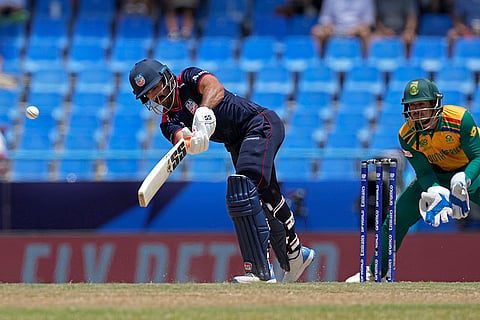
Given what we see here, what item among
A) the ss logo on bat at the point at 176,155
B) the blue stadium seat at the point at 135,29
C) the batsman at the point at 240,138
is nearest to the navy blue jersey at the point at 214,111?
the batsman at the point at 240,138

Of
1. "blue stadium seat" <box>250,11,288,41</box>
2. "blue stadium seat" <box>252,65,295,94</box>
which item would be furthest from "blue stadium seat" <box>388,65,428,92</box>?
"blue stadium seat" <box>250,11,288,41</box>

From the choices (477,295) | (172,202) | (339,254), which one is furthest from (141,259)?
(477,295)

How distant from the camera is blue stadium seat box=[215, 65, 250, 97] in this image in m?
13.8

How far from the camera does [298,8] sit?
15812 mm

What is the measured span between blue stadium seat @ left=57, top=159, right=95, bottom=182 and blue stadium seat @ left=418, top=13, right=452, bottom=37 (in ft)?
22.2

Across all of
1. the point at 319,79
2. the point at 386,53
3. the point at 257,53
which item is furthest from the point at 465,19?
the point at 257,53

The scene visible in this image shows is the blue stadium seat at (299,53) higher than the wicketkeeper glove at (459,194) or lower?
higher

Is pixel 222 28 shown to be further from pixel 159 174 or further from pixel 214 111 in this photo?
pixel 159 174

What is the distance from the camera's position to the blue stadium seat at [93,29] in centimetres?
1527

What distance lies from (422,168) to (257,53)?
749 centimetres

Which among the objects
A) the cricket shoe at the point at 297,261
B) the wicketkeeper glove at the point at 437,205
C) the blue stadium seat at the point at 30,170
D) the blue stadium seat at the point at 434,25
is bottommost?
the blue stadium seat at the point at 30,170

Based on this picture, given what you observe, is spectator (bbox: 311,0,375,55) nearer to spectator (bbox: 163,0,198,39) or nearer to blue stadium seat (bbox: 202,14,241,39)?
blue stadium seat (bbox: 202,14,241,39)

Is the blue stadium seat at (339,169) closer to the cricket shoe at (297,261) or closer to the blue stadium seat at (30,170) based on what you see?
the cricket shoe at (297,261)

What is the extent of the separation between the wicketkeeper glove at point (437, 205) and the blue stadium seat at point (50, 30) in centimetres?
950
